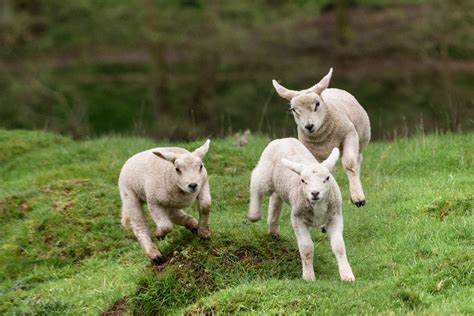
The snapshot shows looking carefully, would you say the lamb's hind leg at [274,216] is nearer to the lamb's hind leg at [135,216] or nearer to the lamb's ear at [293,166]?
the lamb's ear at [293,166]

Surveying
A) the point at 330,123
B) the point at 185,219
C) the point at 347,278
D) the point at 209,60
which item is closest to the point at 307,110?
the point at 330,123

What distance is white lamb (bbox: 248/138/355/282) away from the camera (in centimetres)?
858

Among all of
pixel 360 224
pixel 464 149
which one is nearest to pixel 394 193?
pixel 360 224

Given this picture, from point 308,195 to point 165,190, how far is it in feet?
5.57

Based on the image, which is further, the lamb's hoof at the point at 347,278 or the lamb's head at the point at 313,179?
the lamb's hoof at the point at 347,278

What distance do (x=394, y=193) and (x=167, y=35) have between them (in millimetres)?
16114

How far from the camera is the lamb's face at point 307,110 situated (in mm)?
9766

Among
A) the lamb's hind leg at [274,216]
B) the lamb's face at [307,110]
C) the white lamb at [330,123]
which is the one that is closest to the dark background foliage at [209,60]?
the white lamb at [330,123]

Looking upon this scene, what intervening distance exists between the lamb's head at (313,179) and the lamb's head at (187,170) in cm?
87

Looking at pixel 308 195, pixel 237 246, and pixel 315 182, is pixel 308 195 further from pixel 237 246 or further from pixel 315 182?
pixel 237 246

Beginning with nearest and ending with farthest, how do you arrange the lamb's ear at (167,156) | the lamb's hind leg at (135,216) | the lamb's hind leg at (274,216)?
the lamb's ear at (167,156)
the lamb's hind leg at (274,216)
the lamb's hind leg at (135,216)

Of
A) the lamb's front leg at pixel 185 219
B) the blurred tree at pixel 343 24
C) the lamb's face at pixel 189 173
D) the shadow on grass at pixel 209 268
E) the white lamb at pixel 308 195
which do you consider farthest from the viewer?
the blurred tree at pixel 343 24

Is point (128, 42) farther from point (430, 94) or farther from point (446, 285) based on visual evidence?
point (446, 285)

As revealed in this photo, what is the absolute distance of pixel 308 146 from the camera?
10453 millimetres
